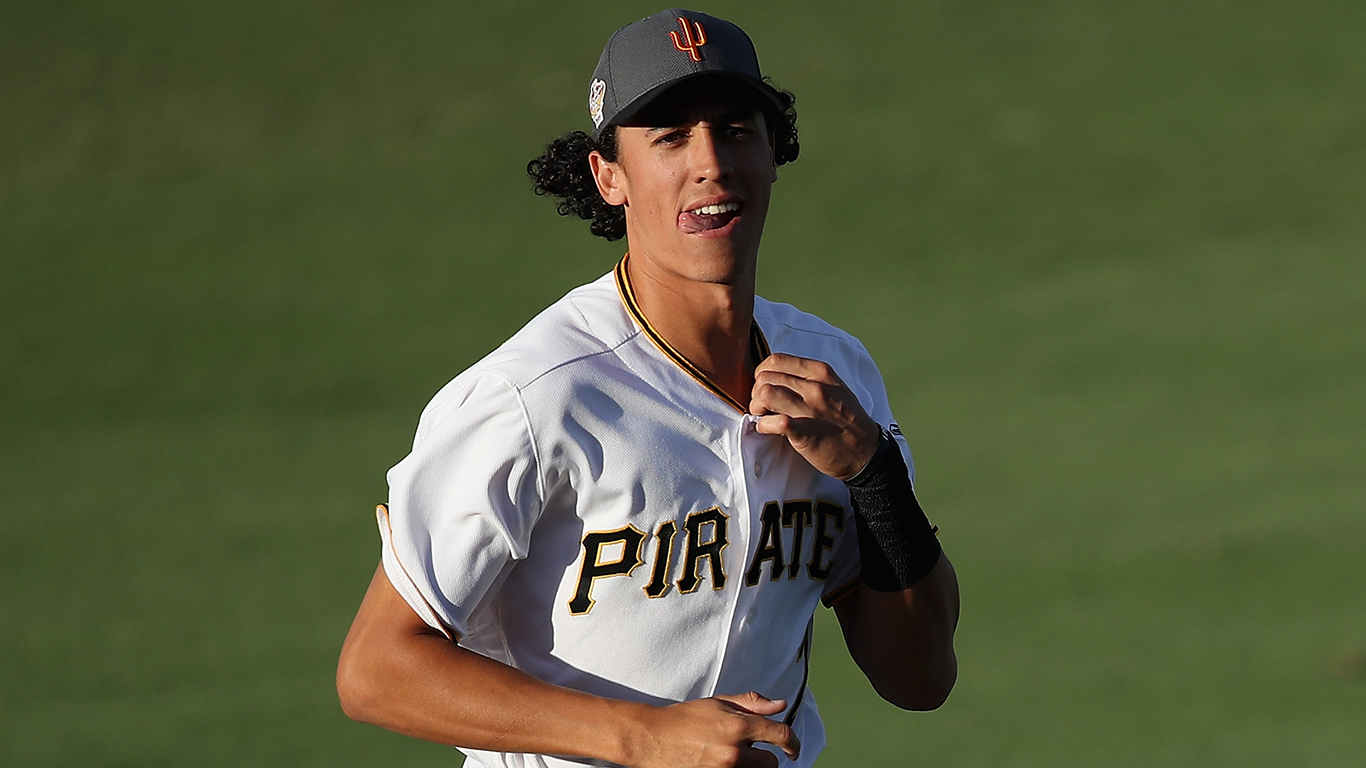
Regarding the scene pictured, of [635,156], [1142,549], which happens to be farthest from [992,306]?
[635,156]

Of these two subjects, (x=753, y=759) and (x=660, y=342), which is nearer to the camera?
(x=753, y=759)

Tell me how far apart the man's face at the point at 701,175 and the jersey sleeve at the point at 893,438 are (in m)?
0.42

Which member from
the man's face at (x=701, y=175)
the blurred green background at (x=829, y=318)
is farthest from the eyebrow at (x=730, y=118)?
the blurred green background at (x=829, y=318)

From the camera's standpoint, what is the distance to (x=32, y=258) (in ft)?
42.6

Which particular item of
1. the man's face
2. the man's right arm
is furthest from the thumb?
the man's face

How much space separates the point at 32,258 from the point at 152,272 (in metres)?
1.13

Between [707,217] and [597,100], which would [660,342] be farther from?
[597,100]

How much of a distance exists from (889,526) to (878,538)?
0.03 m

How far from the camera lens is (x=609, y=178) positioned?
Result: 2.59m

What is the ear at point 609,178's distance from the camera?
2.56 metres

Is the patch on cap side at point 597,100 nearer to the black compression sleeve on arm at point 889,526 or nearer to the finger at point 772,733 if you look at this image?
the black compression sleeve on arm at point 889,526

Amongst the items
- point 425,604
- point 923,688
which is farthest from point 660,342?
point 923,688

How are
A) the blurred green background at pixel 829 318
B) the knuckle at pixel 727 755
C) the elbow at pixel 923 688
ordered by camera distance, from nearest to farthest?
1. the knuckle at pixel 727 755
2. the elbow at pixel 923 688
3. the blurred green background at pixel 829 318

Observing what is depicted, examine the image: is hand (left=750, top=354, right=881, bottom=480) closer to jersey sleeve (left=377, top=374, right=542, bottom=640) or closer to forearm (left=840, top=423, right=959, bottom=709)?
forearm (left=840, top=423, right=959, bottom=709)
